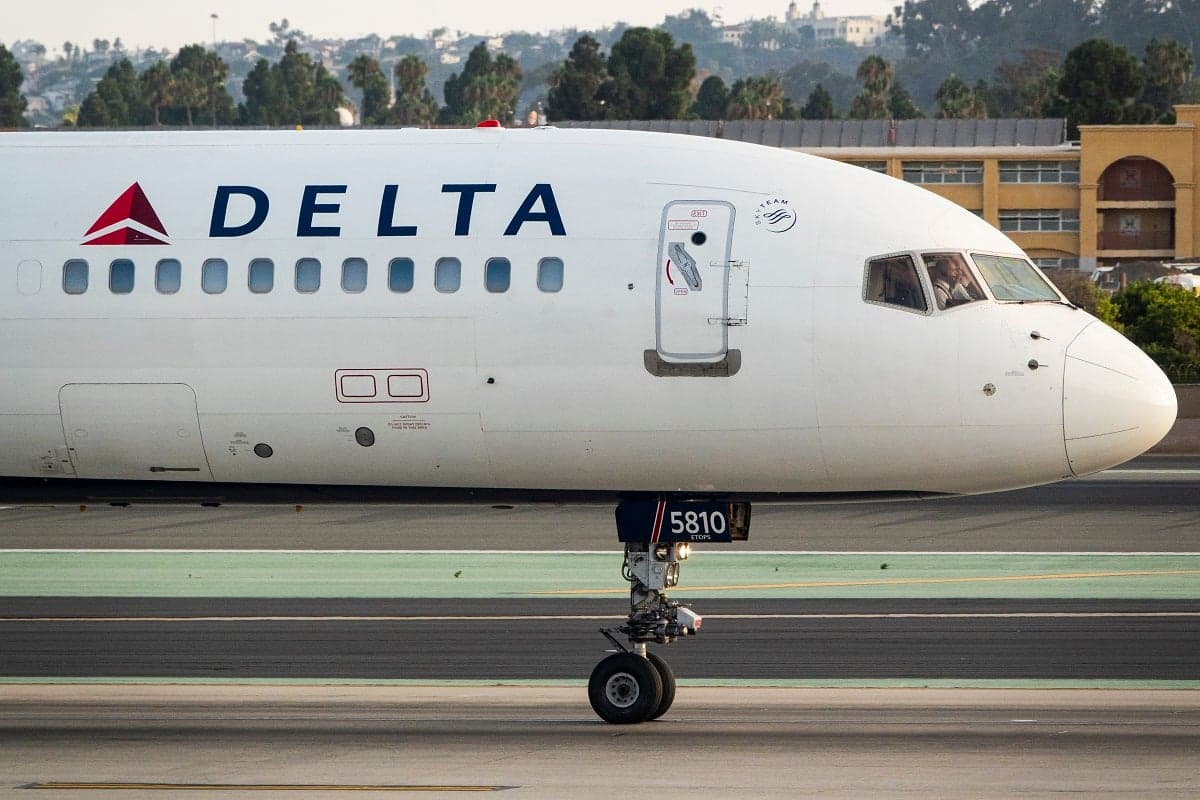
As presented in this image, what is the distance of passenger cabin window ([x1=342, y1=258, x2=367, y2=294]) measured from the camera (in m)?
A: 19.5

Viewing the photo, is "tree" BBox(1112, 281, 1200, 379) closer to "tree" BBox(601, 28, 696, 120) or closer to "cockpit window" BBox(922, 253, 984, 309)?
"cockpit window" BBox(922, 253, 984, 309)

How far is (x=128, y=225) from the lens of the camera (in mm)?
20141

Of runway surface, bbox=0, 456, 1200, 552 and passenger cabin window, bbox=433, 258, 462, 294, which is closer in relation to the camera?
passenger cabin window, bbox=433, 258, 462, 294

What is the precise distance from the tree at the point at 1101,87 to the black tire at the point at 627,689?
11858 cm

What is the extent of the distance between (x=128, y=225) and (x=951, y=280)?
8753 mm

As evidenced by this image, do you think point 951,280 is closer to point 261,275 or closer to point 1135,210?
point 261,275

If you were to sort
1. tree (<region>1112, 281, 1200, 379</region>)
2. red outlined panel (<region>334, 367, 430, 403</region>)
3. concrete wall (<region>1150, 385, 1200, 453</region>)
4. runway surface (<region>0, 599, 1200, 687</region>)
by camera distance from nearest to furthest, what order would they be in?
red outlined panel (<region>334, 367, 430, 403</region>) < runway surface (<region>0, 599, 1200, 687</region>) < concrete wall (<region>1150, 385, 1200, 453</region>) < tree (<region>1112, 281, 1200, 379</region>)

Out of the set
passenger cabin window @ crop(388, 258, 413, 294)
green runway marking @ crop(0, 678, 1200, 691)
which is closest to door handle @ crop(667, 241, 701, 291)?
passenger cabin window @ crop(388, 258, 413, 294)

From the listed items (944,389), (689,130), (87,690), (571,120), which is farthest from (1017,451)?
(571,120)

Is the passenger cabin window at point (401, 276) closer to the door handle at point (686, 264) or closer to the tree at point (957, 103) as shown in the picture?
the door handle at point (686, 264)

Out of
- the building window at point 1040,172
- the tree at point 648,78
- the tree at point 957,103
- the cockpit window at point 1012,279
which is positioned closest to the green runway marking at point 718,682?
the cockpit window at point 1012,279

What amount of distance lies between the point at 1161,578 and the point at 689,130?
280 feet

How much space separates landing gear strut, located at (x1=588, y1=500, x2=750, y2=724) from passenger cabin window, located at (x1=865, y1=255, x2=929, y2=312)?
2812mm

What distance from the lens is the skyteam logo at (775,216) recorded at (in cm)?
1934
